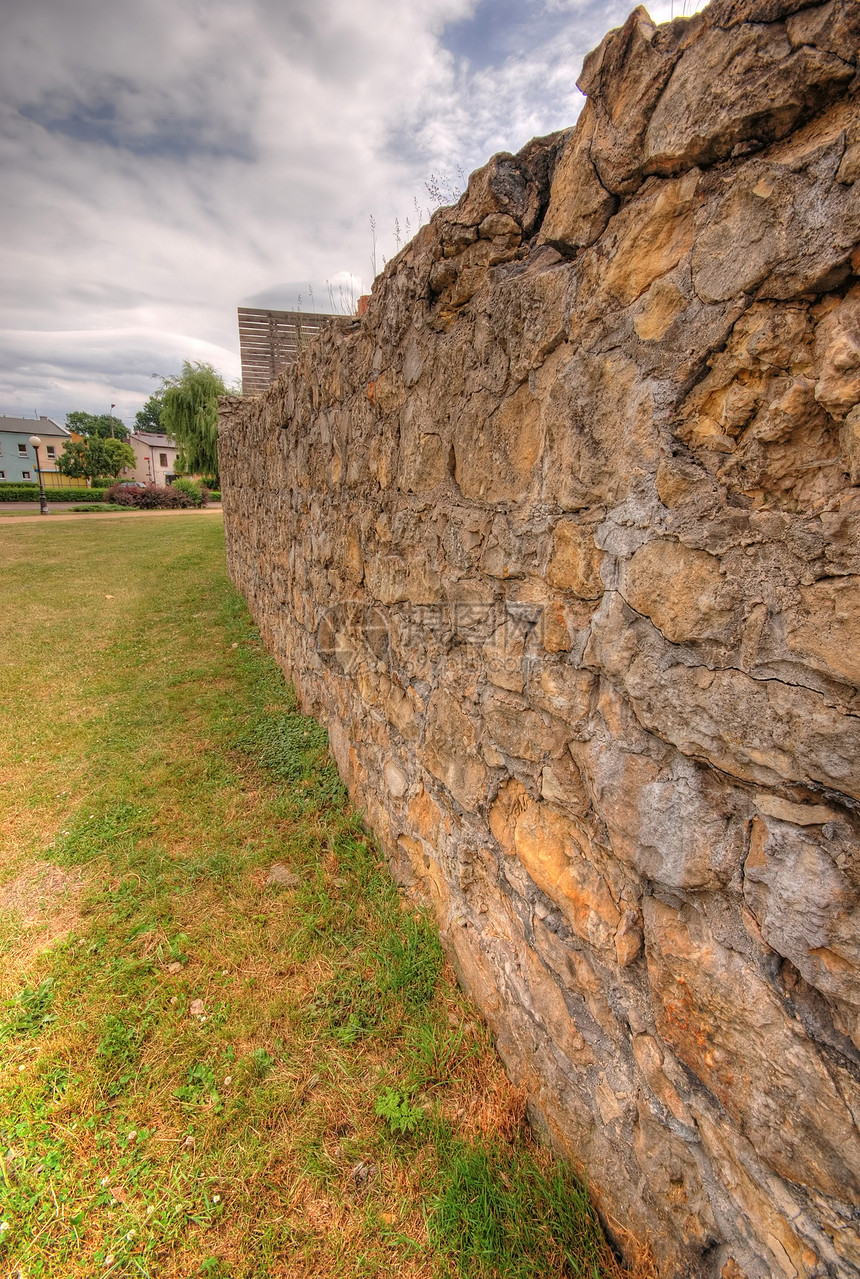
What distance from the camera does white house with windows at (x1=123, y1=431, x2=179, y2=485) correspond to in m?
58.0

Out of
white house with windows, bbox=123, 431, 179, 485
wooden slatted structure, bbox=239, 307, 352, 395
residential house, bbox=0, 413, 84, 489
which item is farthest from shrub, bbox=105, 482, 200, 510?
white house with windows, bbox=123, 431, 179, 485

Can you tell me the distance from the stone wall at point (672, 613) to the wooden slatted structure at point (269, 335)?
7.27 meters

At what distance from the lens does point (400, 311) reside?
6.90 feet

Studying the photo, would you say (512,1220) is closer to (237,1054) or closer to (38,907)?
(237,1054)

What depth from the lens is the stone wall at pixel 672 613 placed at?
864 millimetres

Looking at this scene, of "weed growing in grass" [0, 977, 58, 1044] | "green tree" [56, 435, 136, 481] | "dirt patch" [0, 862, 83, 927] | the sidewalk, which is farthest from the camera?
"green tree" [56, 435, 136, 481]

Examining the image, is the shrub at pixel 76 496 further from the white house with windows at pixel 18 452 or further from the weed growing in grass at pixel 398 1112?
the weed growing in grass at pixel 398 1112

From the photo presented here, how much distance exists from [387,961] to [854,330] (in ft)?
7.70

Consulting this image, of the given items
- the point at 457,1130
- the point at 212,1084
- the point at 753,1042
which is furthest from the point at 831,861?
the point at 212,1084

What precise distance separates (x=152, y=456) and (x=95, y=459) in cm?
1563

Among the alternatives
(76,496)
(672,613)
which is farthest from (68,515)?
(672,613)

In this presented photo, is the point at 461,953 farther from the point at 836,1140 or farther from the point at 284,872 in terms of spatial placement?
the point at 836,1140

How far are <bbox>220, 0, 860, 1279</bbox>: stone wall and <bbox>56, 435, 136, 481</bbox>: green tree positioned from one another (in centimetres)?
5060

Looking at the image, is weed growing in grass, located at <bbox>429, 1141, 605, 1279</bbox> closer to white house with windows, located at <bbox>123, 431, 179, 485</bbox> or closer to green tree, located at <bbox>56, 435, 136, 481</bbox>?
green tree, located at <bbox>56, 435, 136, 481</bbox>
